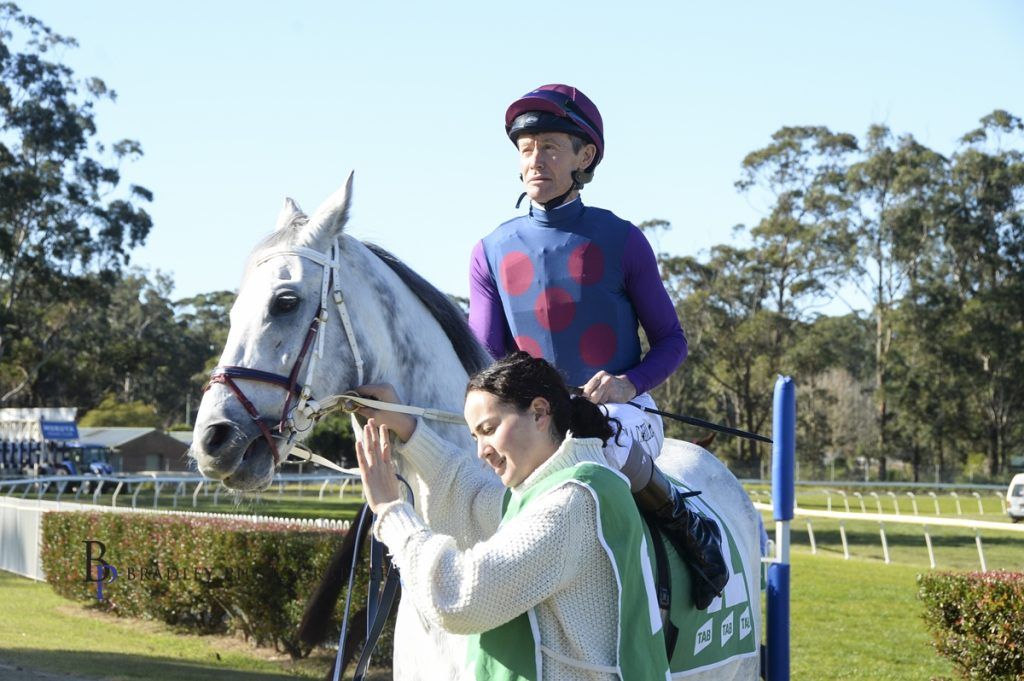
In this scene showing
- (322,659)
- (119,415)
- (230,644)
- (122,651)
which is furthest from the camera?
(119,415)

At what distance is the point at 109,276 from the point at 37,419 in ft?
19.5

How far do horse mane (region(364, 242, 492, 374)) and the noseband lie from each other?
287 millimetres

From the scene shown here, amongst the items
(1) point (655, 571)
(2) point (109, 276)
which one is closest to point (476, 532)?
(1) point (655, 571)

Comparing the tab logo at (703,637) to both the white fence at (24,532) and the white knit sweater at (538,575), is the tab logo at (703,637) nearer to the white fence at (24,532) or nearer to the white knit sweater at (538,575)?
the white knit sweater at (538,575)

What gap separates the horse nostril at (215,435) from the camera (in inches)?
104

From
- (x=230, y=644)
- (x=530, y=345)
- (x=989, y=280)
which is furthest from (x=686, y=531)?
(x=989, y=280)

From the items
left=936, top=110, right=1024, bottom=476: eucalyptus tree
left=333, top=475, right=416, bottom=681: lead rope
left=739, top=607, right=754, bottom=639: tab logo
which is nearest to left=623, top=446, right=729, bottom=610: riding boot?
left=739, top=607, right=754, bottom=639: tab logo

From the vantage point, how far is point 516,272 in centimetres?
327

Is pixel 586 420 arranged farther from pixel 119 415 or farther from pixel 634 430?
pixel 119 415

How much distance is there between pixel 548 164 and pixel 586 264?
314mm

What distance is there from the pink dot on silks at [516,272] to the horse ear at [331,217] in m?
0.52

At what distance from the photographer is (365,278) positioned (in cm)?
306

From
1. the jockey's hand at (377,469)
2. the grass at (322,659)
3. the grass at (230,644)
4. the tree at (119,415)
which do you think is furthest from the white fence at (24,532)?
the tree at (119,415)

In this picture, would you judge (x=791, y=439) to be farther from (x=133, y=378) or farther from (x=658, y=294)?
(x=133, y=378)
